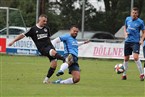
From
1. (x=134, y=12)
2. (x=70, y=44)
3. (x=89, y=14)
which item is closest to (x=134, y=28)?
(x=134, y=12)

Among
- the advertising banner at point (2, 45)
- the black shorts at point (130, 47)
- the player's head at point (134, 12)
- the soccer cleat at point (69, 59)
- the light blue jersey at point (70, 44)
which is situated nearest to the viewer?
the soccer cleat at point (69, 59)

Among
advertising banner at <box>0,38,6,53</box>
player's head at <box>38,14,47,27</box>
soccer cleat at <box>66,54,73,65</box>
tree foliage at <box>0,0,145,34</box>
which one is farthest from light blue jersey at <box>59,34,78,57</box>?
tree foliage at <box>0,0,145,34</box>

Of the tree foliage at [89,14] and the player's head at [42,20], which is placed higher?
the player's head at [42,20]

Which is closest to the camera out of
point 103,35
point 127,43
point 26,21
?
point 127,43

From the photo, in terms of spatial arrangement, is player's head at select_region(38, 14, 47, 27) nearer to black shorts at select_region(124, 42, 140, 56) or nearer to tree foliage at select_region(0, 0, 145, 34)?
black shorts at select_region(124, 42, 140, 56)

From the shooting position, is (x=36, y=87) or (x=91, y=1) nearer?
(x=36, y=87)

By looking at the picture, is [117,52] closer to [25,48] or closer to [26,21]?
[25,48]

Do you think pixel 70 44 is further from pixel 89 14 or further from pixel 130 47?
pixel 89 14

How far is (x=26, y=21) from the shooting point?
40.3 metres

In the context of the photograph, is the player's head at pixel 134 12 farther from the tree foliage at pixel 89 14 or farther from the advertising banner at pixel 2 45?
the tree foliage at pixel 89 14

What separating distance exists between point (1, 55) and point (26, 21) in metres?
9.75

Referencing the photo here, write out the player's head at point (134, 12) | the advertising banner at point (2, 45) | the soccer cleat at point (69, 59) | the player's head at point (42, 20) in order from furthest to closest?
the advertising banner at point (2, 45) → the player's head at point (134, 12) → the player's head at point (42, 20) → the soccer cleat at point (69, 59)

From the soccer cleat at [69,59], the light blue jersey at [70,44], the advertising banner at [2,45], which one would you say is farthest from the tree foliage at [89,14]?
the soccer cleat at [69,59]

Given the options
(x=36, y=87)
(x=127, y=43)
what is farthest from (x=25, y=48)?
(x=36, y=87)
